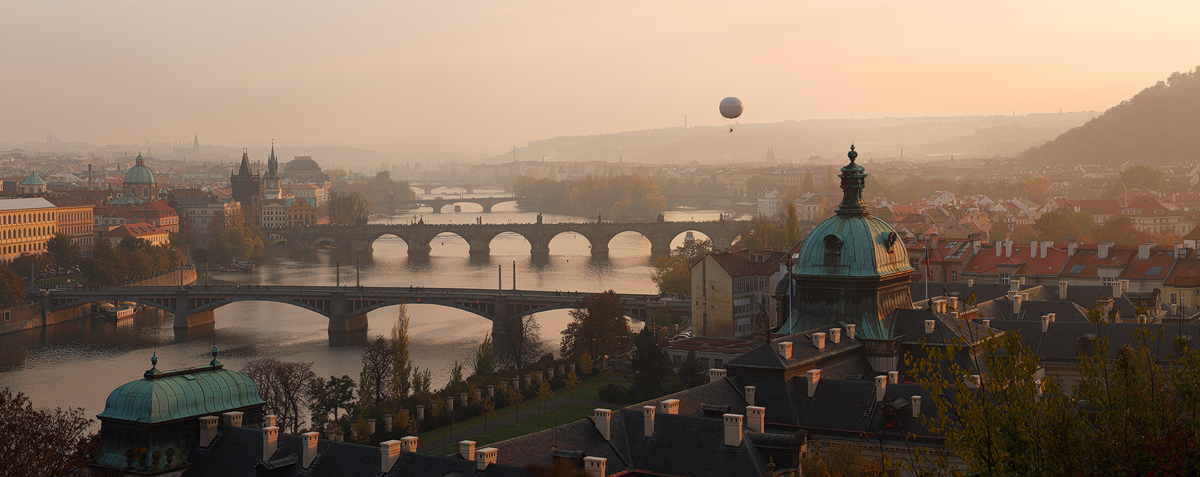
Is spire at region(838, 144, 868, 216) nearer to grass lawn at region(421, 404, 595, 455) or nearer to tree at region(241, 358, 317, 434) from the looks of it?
grass lawn at region(421, 404, 595, 455)

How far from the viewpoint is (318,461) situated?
21156 mm

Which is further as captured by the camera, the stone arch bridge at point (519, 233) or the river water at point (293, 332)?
the stone arch bridge at point (519, 233)

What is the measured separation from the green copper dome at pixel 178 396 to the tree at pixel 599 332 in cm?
2578

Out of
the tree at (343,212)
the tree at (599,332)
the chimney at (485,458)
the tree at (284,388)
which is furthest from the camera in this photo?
the tree at (343,212)

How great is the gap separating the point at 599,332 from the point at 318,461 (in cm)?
2967

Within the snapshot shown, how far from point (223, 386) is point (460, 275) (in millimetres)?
67877

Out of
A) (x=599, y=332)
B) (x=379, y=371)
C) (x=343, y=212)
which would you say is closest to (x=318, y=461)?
(x=379, y=371)

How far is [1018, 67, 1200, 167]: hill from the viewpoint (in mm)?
146875

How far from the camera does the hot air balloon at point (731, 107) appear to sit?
2697 inches

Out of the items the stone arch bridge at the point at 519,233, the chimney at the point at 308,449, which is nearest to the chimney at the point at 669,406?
the chimney at the point at 308,449

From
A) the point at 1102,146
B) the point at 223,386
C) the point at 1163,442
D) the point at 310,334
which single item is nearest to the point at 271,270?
the point at 310,334

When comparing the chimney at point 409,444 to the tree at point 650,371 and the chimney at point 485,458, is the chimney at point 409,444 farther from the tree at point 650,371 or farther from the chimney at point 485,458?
the tree at point 650,371

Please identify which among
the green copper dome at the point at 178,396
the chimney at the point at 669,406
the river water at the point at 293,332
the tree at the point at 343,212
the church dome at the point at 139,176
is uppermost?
the church dome at the point at 139,176

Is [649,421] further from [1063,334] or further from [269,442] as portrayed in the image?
[1063,334]
